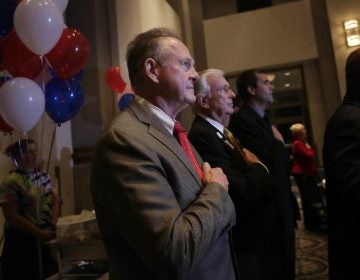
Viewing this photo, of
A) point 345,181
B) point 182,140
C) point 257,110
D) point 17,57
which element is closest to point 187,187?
point 182,140

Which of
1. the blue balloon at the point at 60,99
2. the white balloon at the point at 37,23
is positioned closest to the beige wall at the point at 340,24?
the blue balloon at the point at 60,99

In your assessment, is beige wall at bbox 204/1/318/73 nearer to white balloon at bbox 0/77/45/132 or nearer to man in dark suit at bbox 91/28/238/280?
white balloon at bbox 0/77/45/132

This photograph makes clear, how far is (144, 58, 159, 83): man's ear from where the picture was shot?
1.05 metres

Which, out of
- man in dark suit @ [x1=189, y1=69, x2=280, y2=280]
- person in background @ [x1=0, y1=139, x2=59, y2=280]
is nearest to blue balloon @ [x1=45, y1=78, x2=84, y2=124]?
person in background @ [x1=0, y1=139, x2=59, y2=280]

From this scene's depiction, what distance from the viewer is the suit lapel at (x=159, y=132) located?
0.95 metres

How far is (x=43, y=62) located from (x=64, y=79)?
176 mm

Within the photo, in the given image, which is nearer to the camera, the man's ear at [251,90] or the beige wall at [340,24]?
the man's ear at [251,90]

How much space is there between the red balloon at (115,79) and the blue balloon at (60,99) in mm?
794

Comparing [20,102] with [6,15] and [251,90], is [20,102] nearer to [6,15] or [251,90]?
[6,15]

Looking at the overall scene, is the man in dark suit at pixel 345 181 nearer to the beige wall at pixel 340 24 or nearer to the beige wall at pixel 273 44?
the beige wall at pixel 340 24

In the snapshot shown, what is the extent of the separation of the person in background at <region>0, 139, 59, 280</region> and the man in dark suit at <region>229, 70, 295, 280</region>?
1.38m

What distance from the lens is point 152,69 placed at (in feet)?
3.45

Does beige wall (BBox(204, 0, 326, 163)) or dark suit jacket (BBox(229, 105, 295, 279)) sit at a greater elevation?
beige wall (BBox(204, 0, 326, 163))

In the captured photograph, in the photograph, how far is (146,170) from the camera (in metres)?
0.83
